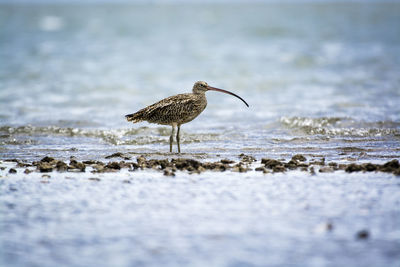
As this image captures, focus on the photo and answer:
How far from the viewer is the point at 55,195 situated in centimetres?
695

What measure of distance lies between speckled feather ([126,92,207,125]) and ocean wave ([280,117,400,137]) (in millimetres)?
2869

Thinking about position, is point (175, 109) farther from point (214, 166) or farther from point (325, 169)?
point (325, 169)

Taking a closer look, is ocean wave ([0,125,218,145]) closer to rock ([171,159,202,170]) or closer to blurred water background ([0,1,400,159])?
blurred water background ([0,1,400,159])

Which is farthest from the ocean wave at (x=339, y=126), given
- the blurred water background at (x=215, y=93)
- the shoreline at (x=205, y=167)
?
the shoreline at (x=205, y=167)

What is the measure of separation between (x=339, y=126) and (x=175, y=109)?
4.25 metres

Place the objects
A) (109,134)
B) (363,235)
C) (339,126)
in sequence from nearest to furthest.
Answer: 1. (363,235)
2. (109,134)
3. (339,126)

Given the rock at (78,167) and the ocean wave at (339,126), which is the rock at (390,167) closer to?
the rock at (78,167)

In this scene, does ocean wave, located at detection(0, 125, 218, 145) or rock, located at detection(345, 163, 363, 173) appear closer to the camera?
rock, located at detection(345, 163, 363, 173)

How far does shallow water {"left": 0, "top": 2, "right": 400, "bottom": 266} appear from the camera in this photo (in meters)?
5.28

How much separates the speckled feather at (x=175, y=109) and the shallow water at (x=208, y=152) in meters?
0.58

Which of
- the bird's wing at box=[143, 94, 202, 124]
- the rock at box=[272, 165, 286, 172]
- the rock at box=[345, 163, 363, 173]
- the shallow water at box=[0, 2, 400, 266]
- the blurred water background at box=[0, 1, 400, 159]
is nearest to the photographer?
the shallow water at box=[0, 2, 400, 266]

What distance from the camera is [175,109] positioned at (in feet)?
35.0

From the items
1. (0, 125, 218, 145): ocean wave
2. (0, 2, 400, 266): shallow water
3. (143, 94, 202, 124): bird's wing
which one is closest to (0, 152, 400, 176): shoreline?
(0, 2, 400, 266): shallow water

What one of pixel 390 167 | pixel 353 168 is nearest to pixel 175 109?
pixel 353 168
